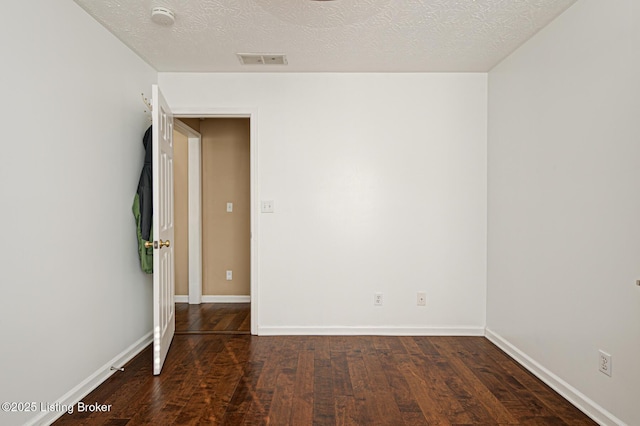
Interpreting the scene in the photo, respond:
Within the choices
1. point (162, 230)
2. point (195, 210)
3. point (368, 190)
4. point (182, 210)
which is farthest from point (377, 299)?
point (182, 210)

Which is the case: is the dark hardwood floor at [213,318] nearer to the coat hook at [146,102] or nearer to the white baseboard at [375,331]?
the white baseboard at [375,331]

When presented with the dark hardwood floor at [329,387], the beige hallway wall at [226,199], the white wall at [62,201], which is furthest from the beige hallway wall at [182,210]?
the white wall at [62,201]

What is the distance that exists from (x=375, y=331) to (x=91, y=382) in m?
2.30

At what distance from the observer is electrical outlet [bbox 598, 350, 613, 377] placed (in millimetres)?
2134

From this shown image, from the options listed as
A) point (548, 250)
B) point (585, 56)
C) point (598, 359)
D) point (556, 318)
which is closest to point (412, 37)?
point (585, 56)

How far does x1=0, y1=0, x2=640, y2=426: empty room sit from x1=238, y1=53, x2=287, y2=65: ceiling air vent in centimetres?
3

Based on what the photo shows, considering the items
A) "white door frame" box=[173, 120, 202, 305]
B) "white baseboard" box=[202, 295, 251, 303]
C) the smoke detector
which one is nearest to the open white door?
the smoke detector

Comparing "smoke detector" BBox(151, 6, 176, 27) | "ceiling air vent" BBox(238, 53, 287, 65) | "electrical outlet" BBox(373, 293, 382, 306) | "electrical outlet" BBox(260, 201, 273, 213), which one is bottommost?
"electrical outlet" BBox(373, 293, 382, 306)

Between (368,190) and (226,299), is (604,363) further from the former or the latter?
(226,299)

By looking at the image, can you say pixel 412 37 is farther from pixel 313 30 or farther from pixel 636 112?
pixel 636 112

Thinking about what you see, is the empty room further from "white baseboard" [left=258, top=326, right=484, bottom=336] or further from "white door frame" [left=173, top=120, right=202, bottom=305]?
"white door frame" [left=173, top=120, right=202, bottom=305]

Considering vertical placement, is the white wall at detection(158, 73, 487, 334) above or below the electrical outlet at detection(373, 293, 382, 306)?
above

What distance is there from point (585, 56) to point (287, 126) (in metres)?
2.33

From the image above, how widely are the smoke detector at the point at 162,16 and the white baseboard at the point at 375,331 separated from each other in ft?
8.64
